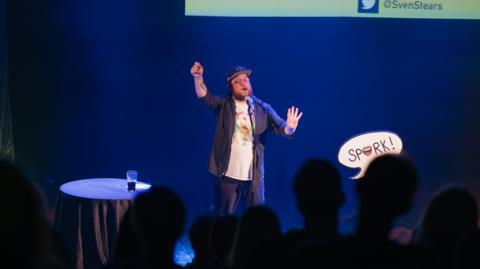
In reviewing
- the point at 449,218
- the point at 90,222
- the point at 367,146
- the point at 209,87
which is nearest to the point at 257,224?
the point at 449,218

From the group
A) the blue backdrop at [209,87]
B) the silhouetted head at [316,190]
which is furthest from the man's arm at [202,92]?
the silhouetted head at [316,190]

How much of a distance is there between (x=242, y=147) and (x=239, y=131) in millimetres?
137

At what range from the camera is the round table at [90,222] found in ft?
13.1

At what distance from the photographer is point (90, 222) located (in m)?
4.02

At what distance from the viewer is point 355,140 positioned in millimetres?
5812

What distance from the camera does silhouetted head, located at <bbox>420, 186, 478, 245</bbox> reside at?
1.83 metres

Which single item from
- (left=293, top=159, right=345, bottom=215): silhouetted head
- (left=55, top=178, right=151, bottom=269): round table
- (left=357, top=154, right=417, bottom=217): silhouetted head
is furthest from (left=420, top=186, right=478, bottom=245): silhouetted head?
(left=55, top=178, right=151, bottom=269): round table

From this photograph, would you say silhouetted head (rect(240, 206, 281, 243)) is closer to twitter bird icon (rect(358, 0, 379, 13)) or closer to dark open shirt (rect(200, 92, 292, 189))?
dark open shirt (rect(200, 92, 292, 189))

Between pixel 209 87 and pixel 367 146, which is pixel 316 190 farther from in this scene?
pixel 209 87

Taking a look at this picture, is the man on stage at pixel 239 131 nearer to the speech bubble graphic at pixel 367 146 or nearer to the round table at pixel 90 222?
the speech bubble graphic at pixel 367 146

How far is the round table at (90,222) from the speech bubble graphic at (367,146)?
8.07 feet

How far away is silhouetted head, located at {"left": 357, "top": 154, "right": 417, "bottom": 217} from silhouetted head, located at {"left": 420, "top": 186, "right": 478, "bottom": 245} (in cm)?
43

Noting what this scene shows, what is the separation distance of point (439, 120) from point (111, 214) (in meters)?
3.39

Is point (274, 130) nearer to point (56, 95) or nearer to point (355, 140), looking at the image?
point (355, 140)
